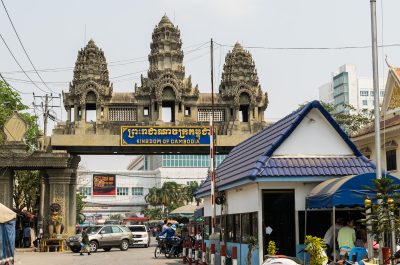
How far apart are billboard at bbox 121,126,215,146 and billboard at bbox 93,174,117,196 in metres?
80.3

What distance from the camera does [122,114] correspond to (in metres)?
46.5

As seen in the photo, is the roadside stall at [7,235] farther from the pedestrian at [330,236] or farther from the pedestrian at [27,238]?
the pedestrian at [27,238]

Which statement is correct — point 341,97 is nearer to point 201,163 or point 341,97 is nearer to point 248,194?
point 201,163

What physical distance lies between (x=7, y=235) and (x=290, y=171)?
9924 mm

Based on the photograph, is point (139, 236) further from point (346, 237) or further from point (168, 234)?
point (346, 237)

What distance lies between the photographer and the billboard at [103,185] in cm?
11975

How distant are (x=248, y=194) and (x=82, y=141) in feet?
76.9

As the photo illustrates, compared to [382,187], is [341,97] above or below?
above

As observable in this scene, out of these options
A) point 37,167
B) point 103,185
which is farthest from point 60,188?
point 103,185

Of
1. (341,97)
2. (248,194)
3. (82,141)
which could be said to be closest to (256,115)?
(82,141)

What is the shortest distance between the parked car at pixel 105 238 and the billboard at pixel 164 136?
5.35 meters

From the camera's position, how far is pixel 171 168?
130000mm

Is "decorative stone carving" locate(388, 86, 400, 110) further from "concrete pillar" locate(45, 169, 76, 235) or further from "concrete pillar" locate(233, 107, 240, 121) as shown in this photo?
"concrete pillar" locate(45, 169, 76, 235)

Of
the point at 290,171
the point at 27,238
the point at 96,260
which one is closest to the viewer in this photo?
the point at 290,171
